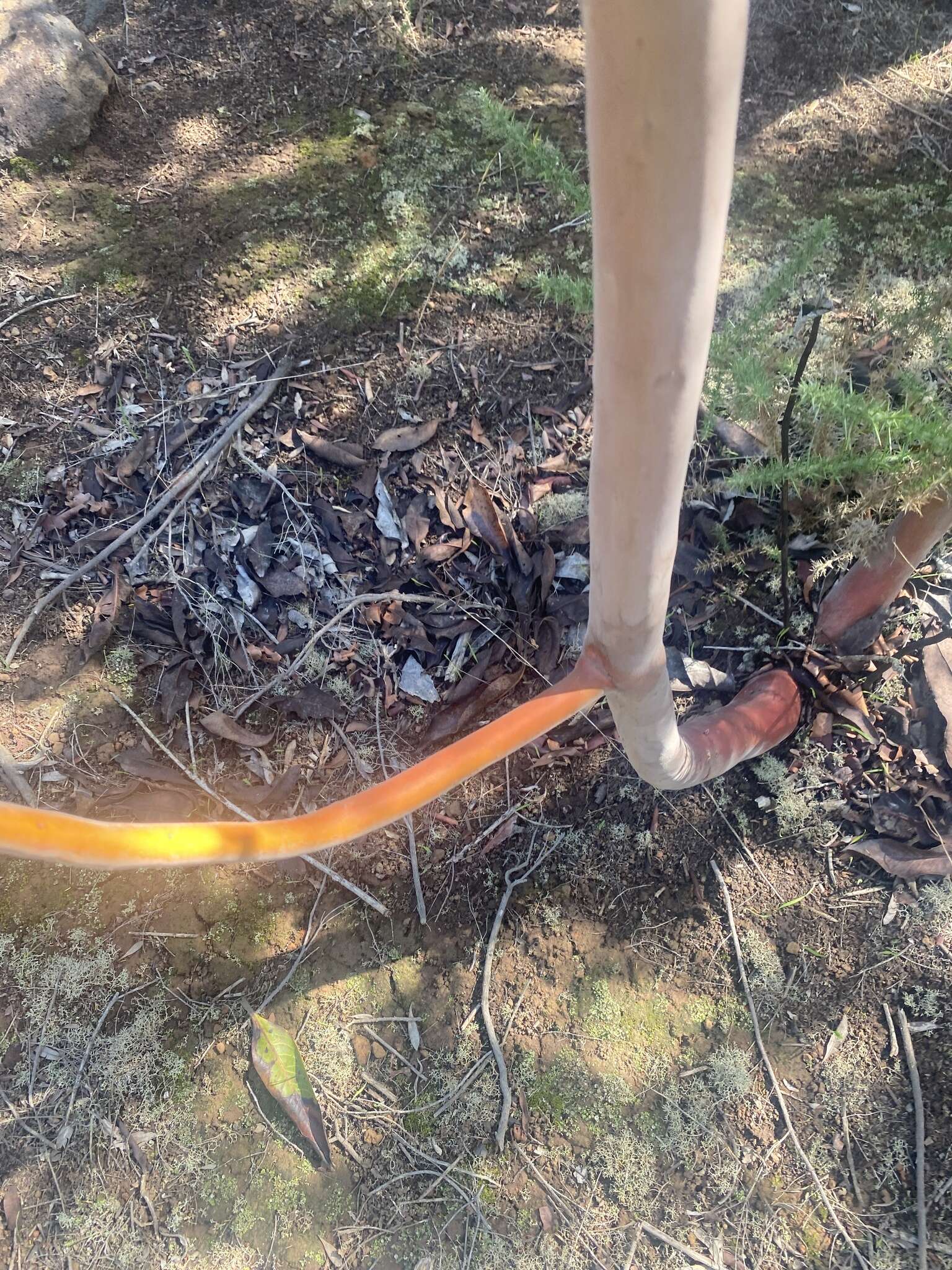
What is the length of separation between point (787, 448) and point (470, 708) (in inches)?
45.2

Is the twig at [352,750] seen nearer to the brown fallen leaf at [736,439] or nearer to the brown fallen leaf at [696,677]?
the brown fallen leaf at [696,677]

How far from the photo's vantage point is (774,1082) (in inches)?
72.1

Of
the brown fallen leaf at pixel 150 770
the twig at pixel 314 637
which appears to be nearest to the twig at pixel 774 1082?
the twig at pixel 314 637

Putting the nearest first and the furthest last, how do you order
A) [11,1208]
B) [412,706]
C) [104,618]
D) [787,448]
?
[787,448] < [11,1208] < [412,706] < [104,618]

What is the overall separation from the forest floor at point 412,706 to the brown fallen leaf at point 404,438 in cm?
2

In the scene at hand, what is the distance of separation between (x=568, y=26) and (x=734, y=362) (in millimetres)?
2522

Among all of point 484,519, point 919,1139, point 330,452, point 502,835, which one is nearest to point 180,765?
point 502,835

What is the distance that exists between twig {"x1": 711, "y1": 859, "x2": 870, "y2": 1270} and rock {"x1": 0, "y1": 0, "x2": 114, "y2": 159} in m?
3.55

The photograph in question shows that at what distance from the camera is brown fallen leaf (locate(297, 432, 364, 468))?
2.44 metres

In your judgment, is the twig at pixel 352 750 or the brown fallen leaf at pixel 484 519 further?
the brown fallen leaf at pixel 484 519

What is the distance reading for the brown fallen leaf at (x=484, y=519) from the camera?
2.34 metres

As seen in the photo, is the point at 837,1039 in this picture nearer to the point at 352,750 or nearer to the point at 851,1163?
the point at 851,1163

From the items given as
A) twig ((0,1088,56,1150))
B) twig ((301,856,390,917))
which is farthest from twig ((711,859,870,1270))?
twig ((0,1088,56,1150))

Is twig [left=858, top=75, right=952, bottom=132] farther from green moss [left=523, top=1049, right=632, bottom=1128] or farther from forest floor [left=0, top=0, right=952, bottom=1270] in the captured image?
green moss [left=523, top=1049, right=632, bottom=1128]
